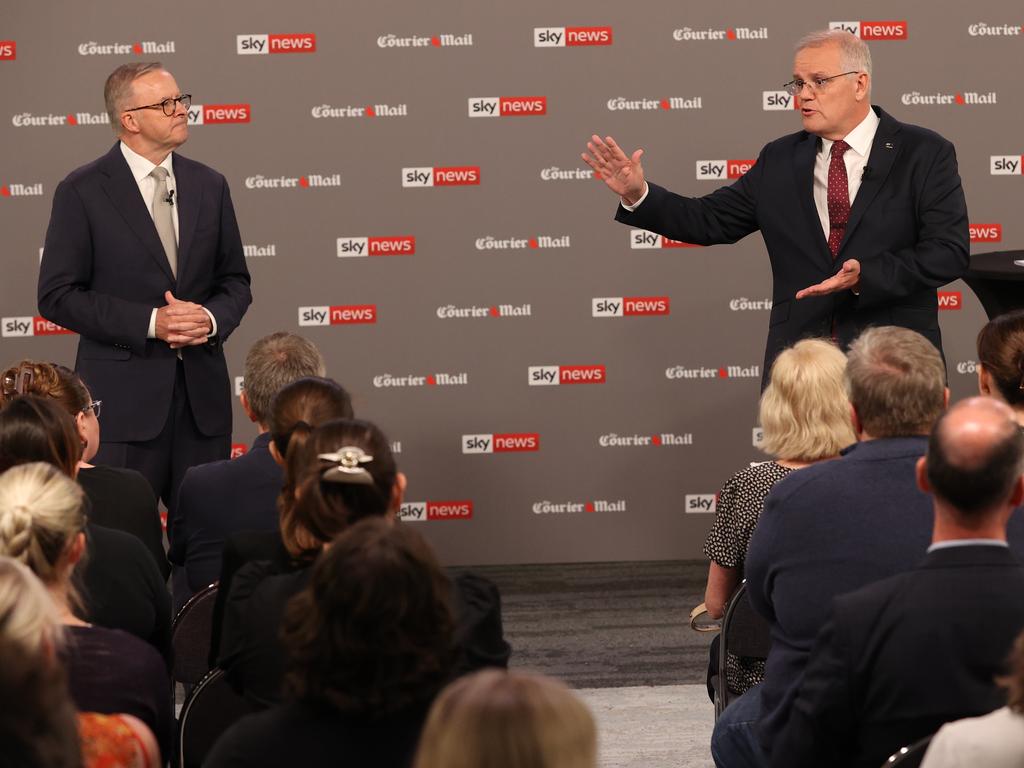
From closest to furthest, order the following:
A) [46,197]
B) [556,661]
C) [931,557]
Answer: [931,557] < [556,661] < [46,197]

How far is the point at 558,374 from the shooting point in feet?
21.4

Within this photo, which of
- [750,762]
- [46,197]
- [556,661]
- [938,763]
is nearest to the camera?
[938,763]

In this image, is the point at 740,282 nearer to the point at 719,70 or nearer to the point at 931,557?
the point at 719,70

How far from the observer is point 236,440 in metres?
6.50

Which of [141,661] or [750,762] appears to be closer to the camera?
[141,661]

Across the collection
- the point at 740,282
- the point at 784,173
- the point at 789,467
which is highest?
the point at 784,173

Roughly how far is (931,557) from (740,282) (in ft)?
14.4

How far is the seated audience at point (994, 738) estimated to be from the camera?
70.8 inches

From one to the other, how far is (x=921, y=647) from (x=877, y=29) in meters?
4.81

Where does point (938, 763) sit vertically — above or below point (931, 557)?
below

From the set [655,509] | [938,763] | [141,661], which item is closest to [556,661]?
[655,509]

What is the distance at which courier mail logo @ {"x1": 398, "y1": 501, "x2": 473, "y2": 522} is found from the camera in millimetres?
6539

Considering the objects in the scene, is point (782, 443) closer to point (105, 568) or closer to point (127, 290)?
point (105, 568)

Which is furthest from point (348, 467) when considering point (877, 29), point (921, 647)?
point (877, 29)
